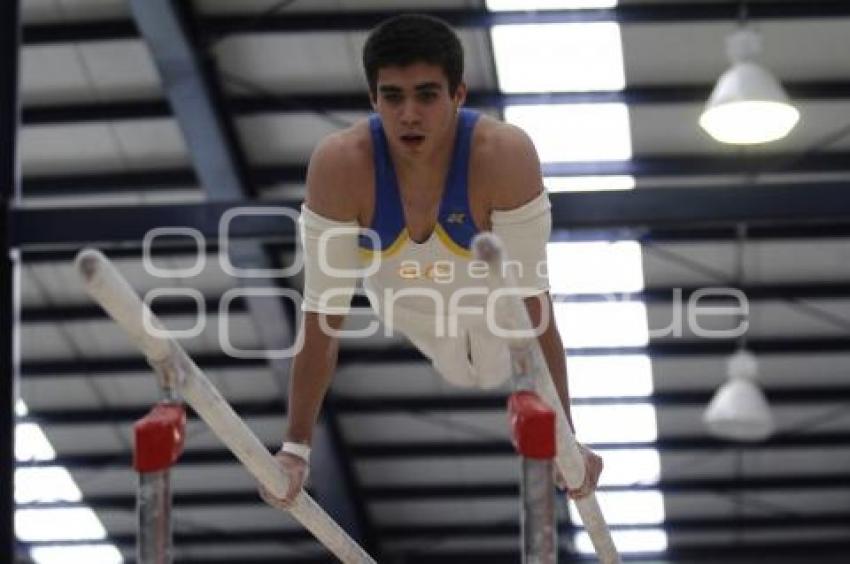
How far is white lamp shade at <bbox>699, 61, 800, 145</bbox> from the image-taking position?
1073 cm

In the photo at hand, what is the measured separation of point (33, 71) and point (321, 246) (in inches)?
365

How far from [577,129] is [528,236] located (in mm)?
9121

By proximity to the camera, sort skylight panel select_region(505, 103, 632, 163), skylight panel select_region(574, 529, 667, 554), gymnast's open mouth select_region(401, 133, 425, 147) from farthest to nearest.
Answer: skylight panel select_region(574, 529, 667, 554) < skylight panel select_region(505, 103, 632, 163) < gymnast's open mouth select_region(401, 133, 425, 147)

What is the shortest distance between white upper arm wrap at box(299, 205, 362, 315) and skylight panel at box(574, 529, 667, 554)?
14.9 m

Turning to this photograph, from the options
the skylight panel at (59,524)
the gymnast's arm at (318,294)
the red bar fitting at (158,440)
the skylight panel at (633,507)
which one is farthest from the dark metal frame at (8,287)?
the skylight panel at (633,507)

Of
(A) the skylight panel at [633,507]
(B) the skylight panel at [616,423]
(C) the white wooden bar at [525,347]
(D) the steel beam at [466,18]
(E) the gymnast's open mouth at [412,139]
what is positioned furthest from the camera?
(A) the skylight panel at [633,507]

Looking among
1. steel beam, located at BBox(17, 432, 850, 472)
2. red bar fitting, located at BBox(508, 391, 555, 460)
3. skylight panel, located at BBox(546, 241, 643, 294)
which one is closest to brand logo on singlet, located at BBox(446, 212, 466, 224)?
red bar fitting, located at BBox(508, 391, 555, 460)

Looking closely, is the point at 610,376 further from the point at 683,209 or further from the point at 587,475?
the point at 587,475

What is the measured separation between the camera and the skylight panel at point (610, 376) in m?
17.1

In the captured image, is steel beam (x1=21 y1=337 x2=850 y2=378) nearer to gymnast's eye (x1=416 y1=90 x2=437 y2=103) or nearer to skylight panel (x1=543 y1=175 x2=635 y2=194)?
skylight panel (x1=543 y1=175 x2=635 y2=194)

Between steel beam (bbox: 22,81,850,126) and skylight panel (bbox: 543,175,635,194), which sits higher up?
steel beam (bbox: 22,81,850,126)

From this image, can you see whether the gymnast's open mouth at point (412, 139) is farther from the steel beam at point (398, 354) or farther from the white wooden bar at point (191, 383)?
the steel beam at point (398, 354)

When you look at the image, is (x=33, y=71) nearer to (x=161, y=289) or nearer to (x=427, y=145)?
(x=161, y=289)

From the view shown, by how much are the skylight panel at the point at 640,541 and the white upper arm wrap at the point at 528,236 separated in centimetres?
1492
